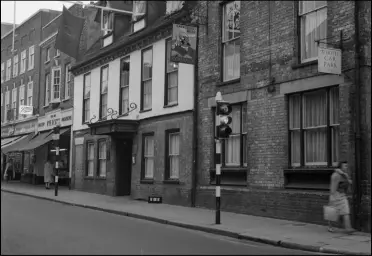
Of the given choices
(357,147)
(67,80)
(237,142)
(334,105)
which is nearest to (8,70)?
(67,80)

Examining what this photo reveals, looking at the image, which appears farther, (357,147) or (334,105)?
(334,105)

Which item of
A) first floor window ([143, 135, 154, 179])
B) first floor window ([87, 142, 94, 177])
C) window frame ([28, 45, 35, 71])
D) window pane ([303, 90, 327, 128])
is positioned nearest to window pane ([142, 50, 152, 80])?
first floor window ([143, 135, 154, 179])

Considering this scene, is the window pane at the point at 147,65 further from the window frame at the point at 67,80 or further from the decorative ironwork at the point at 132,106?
the window frame at the point at 67,80

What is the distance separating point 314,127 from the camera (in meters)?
13.7

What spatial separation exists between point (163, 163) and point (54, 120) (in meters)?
13.2

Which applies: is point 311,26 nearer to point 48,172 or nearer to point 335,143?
point 335,143

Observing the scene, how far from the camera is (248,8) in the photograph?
1594cm

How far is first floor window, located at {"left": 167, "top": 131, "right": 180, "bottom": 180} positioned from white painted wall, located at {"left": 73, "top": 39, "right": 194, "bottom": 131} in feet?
3.32

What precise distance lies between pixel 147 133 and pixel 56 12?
19395mm

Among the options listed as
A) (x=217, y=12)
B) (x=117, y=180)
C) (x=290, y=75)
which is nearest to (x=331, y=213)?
(x=290, y=75)

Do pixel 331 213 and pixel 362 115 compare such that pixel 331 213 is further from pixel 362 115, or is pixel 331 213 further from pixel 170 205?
pixel 170 205

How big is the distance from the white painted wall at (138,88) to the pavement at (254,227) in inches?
157

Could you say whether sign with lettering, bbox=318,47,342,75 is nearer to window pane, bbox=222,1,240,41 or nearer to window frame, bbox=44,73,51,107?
window pane, bbox=222,1,240,41

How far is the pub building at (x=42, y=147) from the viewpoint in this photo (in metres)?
28.8
